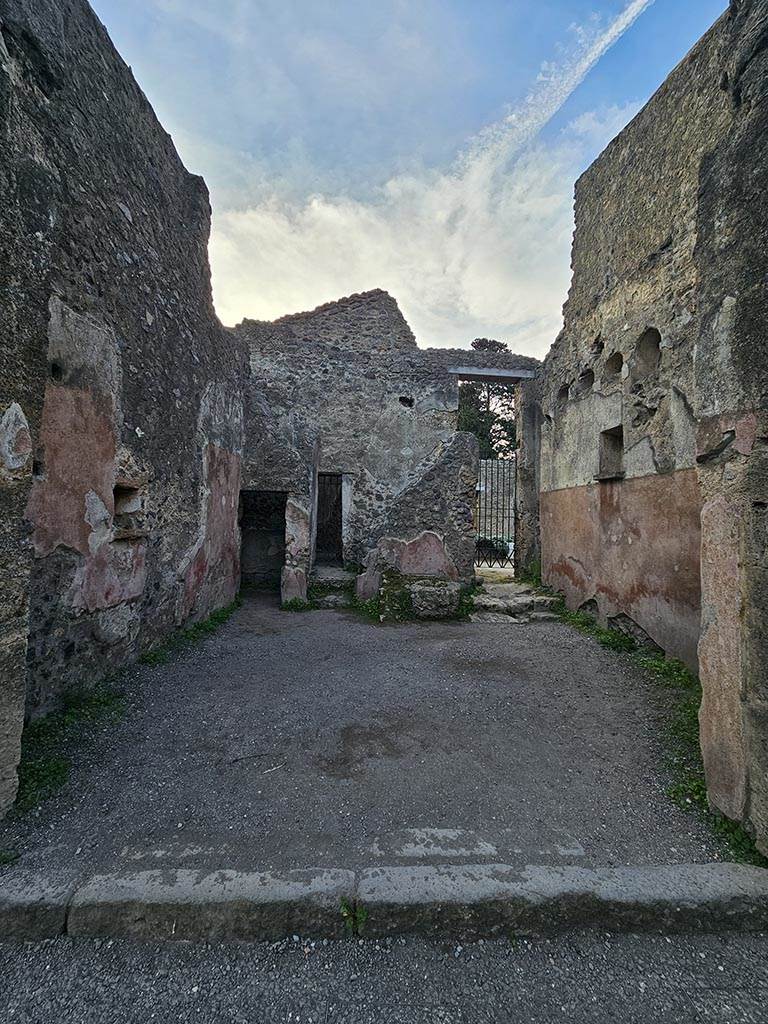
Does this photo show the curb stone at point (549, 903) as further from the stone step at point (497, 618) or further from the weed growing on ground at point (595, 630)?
the stone step at point (497, 618)

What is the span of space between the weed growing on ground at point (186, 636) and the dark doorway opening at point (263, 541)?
1.85 metres

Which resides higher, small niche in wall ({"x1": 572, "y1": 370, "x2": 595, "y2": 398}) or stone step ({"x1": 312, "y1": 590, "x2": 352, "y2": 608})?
small niche in wall ({"x1": 572, "y1": 370, "x2": 595, "y2": 398})

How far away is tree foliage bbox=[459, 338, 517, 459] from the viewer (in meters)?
20.2

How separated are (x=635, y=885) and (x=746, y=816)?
674 mm

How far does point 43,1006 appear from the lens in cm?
131

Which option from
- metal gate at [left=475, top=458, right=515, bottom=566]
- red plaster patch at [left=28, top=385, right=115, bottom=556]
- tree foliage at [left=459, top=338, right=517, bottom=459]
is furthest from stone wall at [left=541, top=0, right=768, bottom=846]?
tree foliage at [left=459, top=338, right=517, bottom=459]

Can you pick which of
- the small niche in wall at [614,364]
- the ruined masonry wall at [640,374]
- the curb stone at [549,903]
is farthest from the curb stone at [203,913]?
the small niche in wall at [614,364]

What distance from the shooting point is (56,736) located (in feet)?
8.61

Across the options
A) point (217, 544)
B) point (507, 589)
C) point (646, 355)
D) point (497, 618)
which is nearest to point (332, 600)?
point (217, 544)

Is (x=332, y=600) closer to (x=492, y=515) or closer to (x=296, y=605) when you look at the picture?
(x=296, y=605)

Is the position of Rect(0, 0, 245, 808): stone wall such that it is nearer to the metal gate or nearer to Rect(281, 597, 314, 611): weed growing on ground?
Rect(281, 597, 314, 611): weed growing on ground

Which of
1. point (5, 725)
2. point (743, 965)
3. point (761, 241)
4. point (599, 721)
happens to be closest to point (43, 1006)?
point (5, 725)

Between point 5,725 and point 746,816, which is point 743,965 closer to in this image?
point 746,816

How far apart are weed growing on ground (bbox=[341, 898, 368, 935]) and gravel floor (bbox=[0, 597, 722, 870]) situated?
0.21 meters
